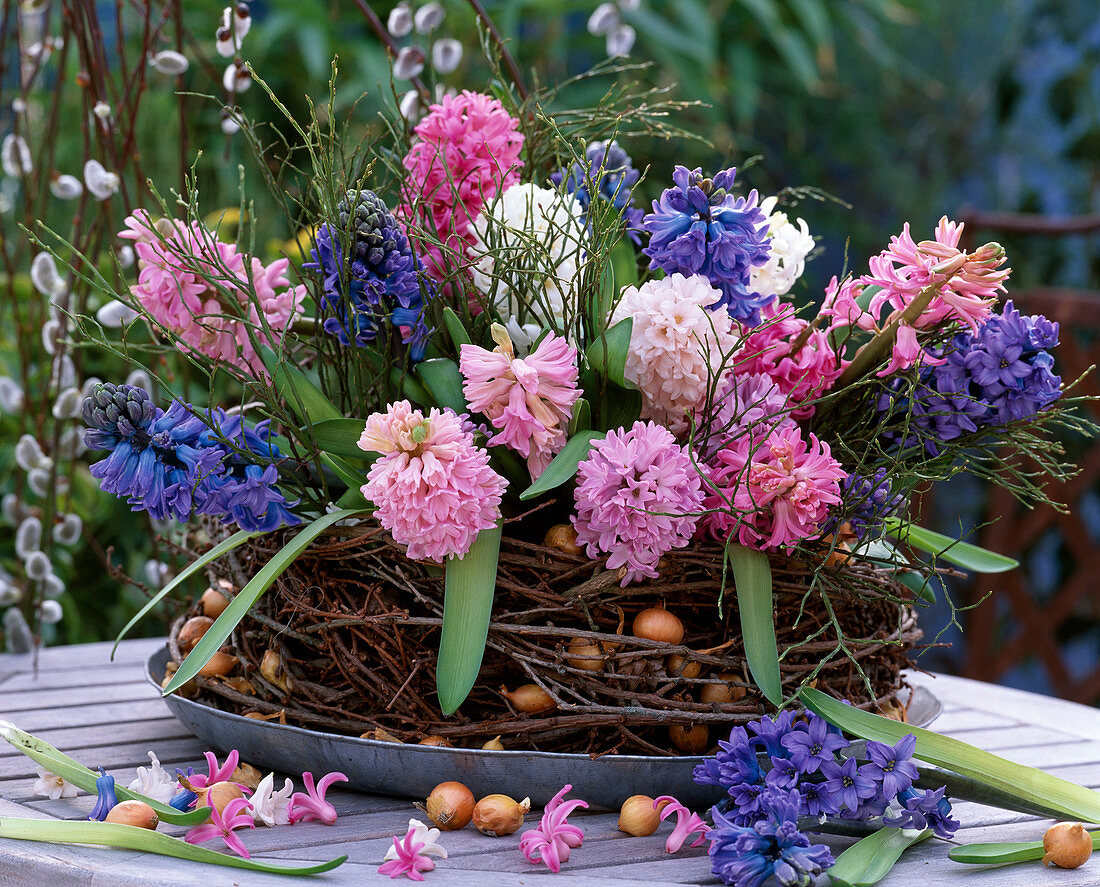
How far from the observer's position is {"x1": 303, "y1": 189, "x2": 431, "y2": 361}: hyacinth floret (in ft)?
2.39

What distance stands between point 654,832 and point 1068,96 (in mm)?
2642

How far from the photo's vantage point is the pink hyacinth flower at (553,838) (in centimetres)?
64

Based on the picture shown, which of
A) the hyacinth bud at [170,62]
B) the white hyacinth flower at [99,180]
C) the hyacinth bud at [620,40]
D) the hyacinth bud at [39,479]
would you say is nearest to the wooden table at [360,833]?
the hyacinth bud at [39,479]

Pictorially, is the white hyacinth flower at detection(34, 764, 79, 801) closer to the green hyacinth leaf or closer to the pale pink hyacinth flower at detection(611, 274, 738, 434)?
the green hyacinth leaf

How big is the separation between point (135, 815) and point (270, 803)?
82 millimetres

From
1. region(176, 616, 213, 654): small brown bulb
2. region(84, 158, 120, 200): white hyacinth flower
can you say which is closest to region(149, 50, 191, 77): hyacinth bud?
region(84, 158, 120, 200): white hyacinth flower

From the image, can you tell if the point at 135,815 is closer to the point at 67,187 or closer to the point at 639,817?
the point at 639,817

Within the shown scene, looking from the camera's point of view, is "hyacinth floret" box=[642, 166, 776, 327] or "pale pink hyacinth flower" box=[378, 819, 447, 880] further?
"hyacinth floret" box=[642, 166, 776, 327]

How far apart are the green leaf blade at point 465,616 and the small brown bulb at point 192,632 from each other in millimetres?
244

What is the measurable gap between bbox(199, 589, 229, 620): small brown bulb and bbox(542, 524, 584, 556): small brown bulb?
29 centimetres

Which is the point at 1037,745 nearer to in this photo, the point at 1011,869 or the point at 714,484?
the point at 1011,869

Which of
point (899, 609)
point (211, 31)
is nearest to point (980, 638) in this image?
point (899, 609)

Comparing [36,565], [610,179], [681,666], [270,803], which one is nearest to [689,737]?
[681,666]

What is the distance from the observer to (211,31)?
9.09 ft
